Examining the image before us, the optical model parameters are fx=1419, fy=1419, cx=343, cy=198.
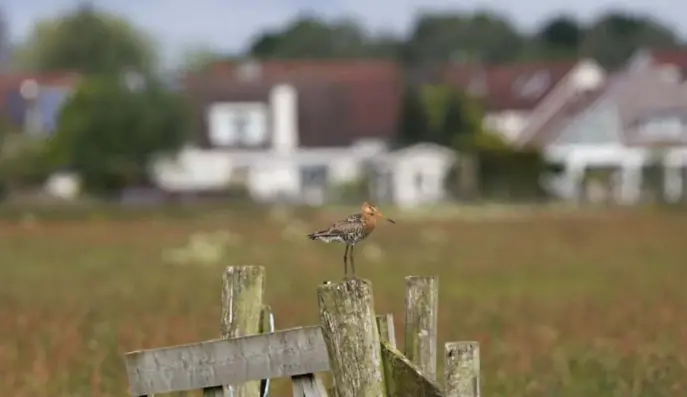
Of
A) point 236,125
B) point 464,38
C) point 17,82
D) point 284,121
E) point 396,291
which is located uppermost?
point 464,38

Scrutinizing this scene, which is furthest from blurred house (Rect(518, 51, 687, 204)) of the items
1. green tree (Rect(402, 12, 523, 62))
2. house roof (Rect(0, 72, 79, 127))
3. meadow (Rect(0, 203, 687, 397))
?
green tree (Rect(402, 12, 523, 62))

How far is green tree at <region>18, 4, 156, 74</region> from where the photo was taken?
10750cm

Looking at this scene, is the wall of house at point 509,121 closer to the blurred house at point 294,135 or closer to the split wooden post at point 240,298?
the blurred house at point 294,135

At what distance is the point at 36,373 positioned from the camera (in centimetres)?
1267

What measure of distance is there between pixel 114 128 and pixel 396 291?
158 ft

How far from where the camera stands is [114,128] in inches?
2724

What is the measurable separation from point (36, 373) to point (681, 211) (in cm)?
4521

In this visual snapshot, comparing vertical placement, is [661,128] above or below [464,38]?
below

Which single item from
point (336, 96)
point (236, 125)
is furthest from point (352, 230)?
point (336, 96)

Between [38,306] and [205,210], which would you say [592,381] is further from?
[205,210]

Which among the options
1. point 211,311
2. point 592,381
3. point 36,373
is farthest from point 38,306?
point 592,381

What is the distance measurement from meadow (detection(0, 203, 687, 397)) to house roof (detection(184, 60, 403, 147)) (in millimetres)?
30257

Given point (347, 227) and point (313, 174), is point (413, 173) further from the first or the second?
point (347, 227)

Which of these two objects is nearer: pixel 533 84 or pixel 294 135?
pixel 294 135
